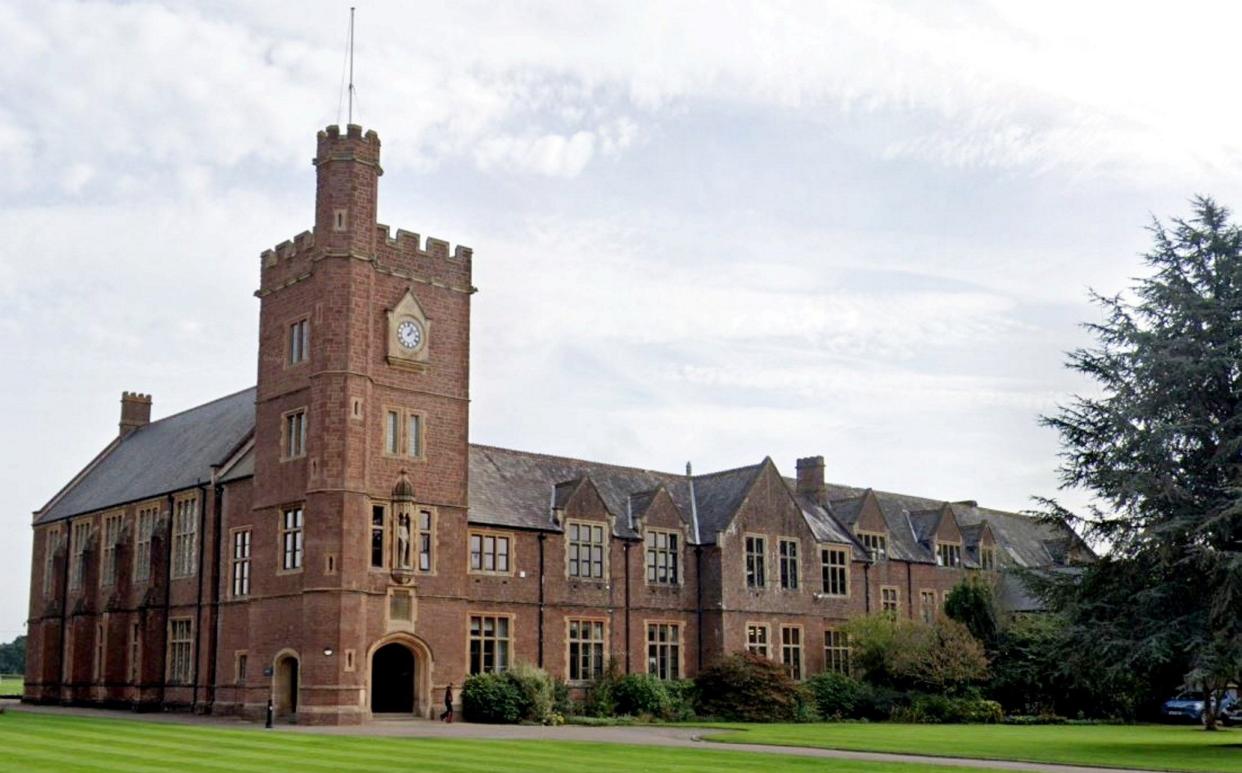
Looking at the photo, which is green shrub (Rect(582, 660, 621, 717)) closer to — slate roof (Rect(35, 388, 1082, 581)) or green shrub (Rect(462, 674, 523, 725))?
green shrub (Rect(462, 674, 523, 725))

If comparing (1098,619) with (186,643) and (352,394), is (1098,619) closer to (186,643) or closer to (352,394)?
(352,394)

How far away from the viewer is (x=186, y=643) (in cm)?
4566

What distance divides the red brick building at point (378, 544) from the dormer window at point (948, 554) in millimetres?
4422

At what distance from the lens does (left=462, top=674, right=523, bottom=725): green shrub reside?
39.7m

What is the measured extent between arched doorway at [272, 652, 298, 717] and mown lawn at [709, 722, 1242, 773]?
13559 millimetres

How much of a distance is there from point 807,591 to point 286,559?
21.8m

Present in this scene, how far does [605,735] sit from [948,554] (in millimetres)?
32768

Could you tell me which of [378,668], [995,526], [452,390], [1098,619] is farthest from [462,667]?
[995,526]

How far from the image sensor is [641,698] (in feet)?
145

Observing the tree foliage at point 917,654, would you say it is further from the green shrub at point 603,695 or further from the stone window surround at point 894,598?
the green shrub at point 603,695

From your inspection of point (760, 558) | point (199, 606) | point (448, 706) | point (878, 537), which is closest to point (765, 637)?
point (760, 558)

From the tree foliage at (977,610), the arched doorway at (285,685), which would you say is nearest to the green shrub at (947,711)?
the tree foliage at (977,610)


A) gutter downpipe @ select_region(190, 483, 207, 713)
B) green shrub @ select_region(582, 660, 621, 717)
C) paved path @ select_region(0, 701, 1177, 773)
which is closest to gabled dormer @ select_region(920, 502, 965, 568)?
green shrub @ select_region(582, 660, 621, 717)

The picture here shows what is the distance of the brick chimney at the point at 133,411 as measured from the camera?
6269 cm
